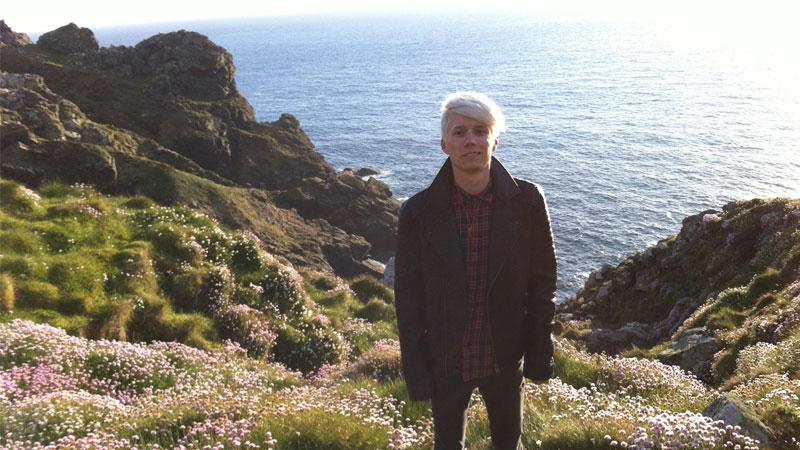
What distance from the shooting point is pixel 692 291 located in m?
22.5

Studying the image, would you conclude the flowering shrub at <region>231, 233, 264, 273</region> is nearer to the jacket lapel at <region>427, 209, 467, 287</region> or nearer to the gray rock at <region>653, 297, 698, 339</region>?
the gray rock at <region>653, 297, 698, 339</region>

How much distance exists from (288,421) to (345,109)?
369 ft

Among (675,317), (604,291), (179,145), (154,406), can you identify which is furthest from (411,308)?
(179,145)

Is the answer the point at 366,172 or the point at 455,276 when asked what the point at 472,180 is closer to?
the point at 455,276

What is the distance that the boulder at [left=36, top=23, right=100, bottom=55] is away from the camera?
2053 inches

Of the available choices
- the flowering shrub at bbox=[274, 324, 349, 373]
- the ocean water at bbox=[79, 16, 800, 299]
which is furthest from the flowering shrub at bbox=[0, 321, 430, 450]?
the ocean water at bbox=[79, 16, 800, 299]

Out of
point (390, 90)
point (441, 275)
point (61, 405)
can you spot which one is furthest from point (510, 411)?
point (390, 90)

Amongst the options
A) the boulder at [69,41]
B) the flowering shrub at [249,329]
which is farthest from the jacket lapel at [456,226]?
the boulder at [69,41]

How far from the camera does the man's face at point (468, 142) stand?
5.06m

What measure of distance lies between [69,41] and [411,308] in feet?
194

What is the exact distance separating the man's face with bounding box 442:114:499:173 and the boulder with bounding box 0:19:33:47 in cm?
5994

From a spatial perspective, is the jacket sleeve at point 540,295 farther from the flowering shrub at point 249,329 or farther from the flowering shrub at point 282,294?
the flowering shrub at point 282,294

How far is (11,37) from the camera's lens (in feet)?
177

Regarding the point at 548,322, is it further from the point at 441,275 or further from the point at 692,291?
the point at 692,291
